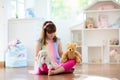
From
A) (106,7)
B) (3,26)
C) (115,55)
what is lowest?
(115,55)

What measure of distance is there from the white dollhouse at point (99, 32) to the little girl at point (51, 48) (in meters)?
1.24

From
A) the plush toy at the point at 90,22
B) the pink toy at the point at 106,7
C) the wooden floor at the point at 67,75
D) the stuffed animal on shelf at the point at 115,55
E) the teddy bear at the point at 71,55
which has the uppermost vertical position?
the pink toy at the point at 106,7

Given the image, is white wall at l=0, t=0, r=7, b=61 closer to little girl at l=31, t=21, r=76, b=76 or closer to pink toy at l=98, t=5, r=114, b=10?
little girl at l=31, t=21, r=76, b=76

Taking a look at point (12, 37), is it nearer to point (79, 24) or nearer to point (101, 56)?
point (79, 24)

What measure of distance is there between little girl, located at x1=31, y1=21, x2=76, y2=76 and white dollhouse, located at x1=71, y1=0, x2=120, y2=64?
4.08 ft

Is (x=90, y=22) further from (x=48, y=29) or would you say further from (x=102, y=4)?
(x=48, y=29)

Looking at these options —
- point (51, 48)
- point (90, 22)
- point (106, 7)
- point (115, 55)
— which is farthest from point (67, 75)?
point (106, 7)

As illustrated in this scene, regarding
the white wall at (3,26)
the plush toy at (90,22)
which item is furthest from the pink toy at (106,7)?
the white wall at (3,26)

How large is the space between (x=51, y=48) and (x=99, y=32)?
160 cm

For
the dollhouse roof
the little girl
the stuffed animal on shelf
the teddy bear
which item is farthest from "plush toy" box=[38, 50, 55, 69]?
the dollhouse roof

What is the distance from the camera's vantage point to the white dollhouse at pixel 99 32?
Result: 4.49m

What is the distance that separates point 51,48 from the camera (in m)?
3.32

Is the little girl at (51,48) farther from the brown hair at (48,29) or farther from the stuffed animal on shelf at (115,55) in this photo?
the stuffed animal on shelf at (115,55)

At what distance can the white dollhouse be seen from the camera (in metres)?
4.49
